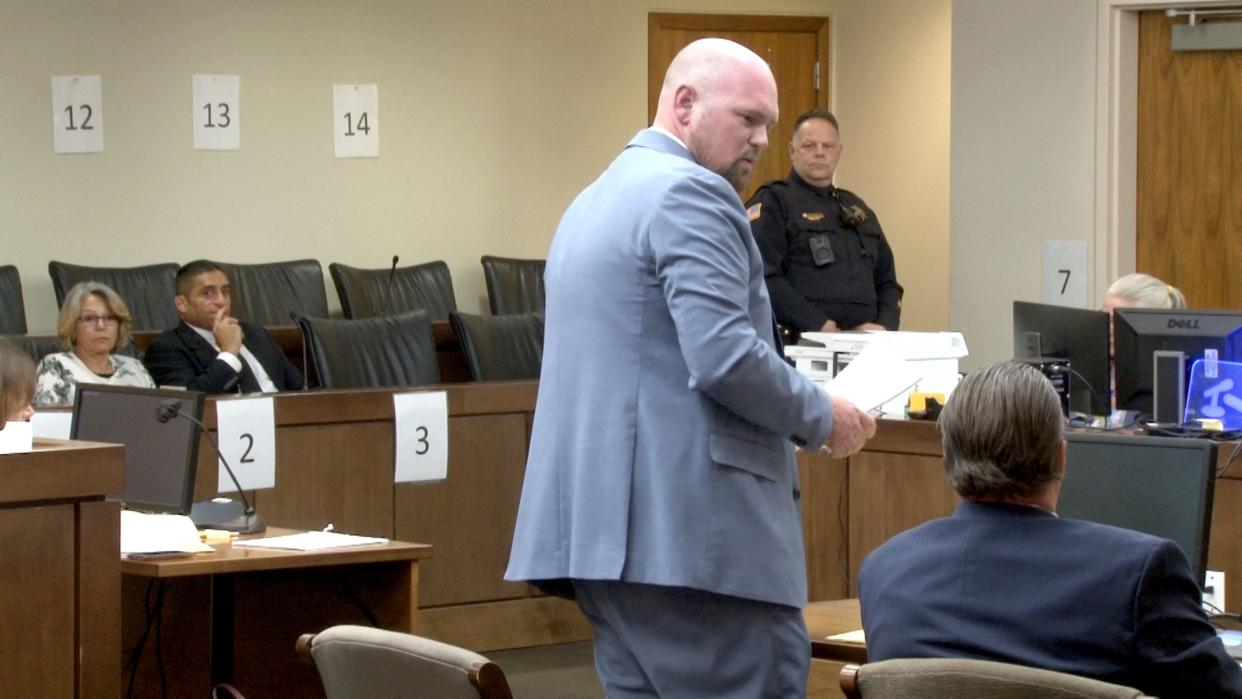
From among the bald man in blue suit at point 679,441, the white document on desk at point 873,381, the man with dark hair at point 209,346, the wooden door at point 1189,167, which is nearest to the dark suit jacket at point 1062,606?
the bald man in blue suit at point 679,441

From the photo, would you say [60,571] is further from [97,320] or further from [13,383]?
[97,320]

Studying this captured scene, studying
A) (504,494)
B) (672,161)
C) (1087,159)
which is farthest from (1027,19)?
(672,161)

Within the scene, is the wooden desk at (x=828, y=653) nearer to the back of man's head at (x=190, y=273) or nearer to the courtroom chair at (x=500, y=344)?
the back of man's head at (x=190, y=273)

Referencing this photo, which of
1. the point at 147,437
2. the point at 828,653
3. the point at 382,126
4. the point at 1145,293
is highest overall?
the point at 382,126

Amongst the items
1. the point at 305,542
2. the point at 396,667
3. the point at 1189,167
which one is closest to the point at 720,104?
the point at 396,667

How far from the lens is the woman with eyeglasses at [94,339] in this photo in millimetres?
5949

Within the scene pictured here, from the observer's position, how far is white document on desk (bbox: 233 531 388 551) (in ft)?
12.8

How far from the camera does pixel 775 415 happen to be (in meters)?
2.55

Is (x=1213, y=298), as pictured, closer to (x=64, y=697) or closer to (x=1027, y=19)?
(x=1027, y=19)

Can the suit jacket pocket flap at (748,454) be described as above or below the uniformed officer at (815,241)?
below

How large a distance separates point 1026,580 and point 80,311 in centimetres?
448

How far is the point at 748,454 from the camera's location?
261 centimetres

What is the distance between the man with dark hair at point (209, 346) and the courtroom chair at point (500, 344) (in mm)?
732

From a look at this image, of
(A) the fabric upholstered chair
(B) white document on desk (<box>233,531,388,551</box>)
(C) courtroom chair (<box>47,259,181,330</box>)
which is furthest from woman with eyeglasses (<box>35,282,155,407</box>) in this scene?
(A) the fabric upholstered chair
